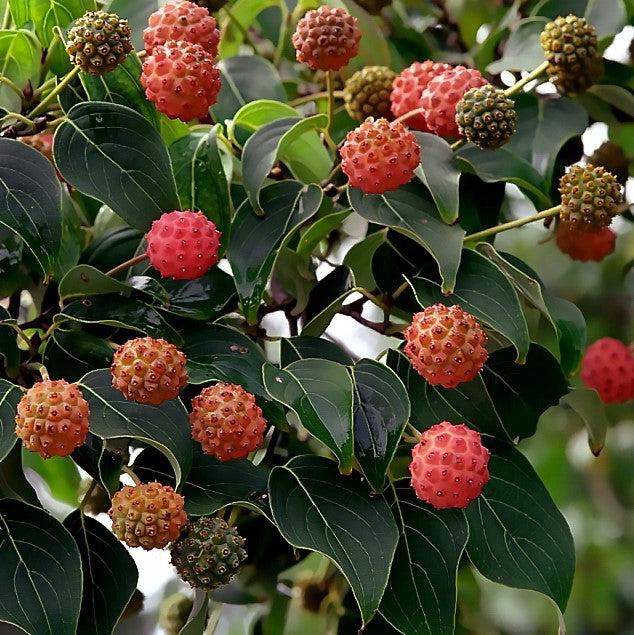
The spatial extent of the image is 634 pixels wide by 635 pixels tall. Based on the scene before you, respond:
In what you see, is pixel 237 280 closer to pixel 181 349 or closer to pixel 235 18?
pixel 181 349

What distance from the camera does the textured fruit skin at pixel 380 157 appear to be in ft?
2.90

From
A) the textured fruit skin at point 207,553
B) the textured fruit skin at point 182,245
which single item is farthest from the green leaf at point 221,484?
the textured fruit skin at point 182,245

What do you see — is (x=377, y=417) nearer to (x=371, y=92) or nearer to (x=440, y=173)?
(x=440, y=173)

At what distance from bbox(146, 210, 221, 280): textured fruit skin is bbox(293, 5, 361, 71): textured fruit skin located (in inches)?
7.7

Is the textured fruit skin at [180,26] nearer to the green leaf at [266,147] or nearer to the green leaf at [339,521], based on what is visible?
the green leaf at [266,147]

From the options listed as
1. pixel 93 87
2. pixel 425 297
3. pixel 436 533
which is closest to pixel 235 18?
pixel 93 87

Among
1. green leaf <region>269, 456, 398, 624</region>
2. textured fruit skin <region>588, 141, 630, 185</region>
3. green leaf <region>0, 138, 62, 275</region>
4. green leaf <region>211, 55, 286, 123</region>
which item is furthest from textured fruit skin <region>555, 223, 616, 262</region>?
green leaf <region>0, 138, 62, 275</region>

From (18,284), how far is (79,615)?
26cm

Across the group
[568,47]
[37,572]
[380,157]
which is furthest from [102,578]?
[568,47]

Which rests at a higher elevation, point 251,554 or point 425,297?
point 425,297

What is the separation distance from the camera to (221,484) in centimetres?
87

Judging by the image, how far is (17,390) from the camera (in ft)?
2.72

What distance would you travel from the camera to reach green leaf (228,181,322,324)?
0.91 metres

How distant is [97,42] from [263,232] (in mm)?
194
